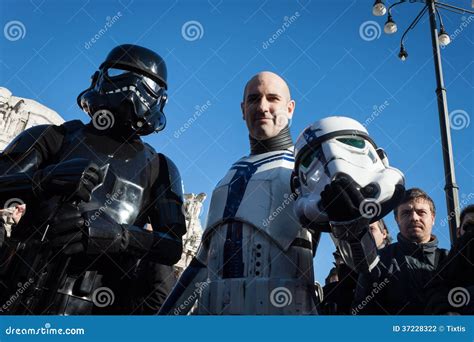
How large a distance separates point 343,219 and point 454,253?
0.75 meters

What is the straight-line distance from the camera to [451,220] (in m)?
5.38

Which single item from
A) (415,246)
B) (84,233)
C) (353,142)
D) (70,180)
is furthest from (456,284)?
(70,180)

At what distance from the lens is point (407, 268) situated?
3.15m

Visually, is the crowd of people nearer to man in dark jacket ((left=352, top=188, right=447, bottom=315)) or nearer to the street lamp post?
man in dark jacket ((left=352, top=188, right=447, bottom=315))

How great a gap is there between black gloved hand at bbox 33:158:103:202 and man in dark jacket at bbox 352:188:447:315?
188 cm

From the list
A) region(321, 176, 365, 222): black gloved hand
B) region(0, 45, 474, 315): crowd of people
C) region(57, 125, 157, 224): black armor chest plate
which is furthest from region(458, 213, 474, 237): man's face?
region(57, 125, 157, 224): black armor chest plate

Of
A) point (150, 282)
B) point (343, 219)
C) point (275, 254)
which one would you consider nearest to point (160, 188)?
point (150, 282)

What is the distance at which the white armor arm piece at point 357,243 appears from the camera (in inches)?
93.4

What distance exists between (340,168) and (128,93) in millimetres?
1952

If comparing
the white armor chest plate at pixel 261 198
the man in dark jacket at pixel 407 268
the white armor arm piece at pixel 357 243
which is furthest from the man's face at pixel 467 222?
the white armor chest plate at pixel 261 198

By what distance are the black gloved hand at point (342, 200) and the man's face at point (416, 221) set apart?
5.32 ft

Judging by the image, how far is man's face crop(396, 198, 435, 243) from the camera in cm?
375

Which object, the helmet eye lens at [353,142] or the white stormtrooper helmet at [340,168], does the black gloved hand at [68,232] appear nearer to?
the white stormtrooper helmet at [340,168]

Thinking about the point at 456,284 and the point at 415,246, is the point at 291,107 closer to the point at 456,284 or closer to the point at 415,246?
the point at 415,246
